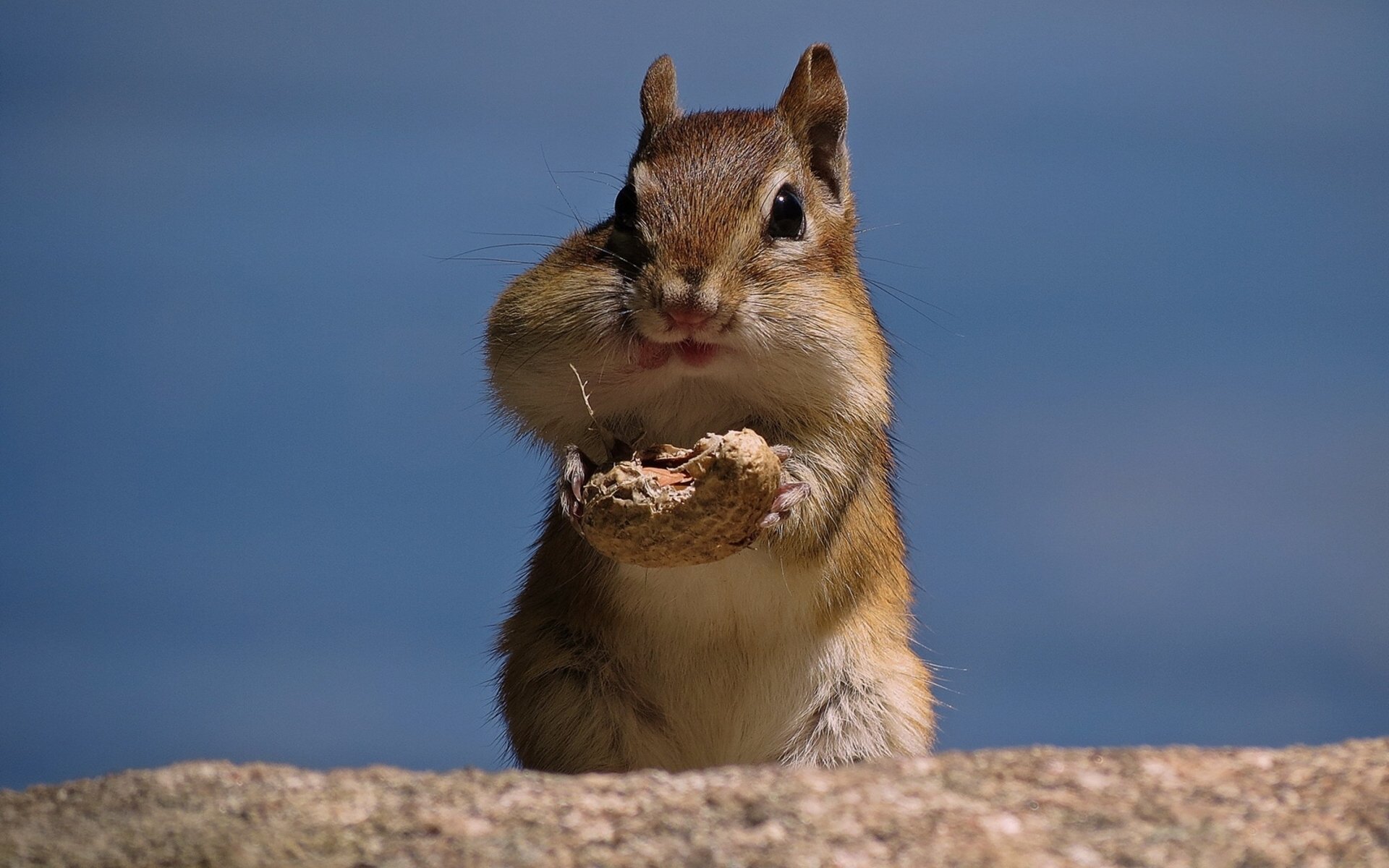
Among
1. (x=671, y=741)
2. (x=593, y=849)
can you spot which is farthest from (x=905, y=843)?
(x=671, y=741)

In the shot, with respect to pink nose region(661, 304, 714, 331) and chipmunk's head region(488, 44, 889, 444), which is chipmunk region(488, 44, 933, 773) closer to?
chipmunk's head region(488, 44, 889, 444)

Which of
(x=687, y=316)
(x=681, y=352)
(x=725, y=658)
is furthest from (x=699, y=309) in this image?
(x=725, y=658)

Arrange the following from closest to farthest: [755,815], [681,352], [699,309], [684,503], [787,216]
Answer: [755,815] → [684,503] → [699,309] → [681,352] → [787,216]

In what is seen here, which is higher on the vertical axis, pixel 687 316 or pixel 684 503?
pixel 687 316

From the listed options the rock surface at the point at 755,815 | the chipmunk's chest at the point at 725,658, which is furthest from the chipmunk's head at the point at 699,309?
the rock surface at the point at 755,815

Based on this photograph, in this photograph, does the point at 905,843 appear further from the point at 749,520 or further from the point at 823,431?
the point at 823,431

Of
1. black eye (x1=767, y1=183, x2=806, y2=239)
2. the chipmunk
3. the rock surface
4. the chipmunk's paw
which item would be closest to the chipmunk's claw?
the chipmunk

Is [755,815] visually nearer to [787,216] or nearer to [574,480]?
[574,480]
